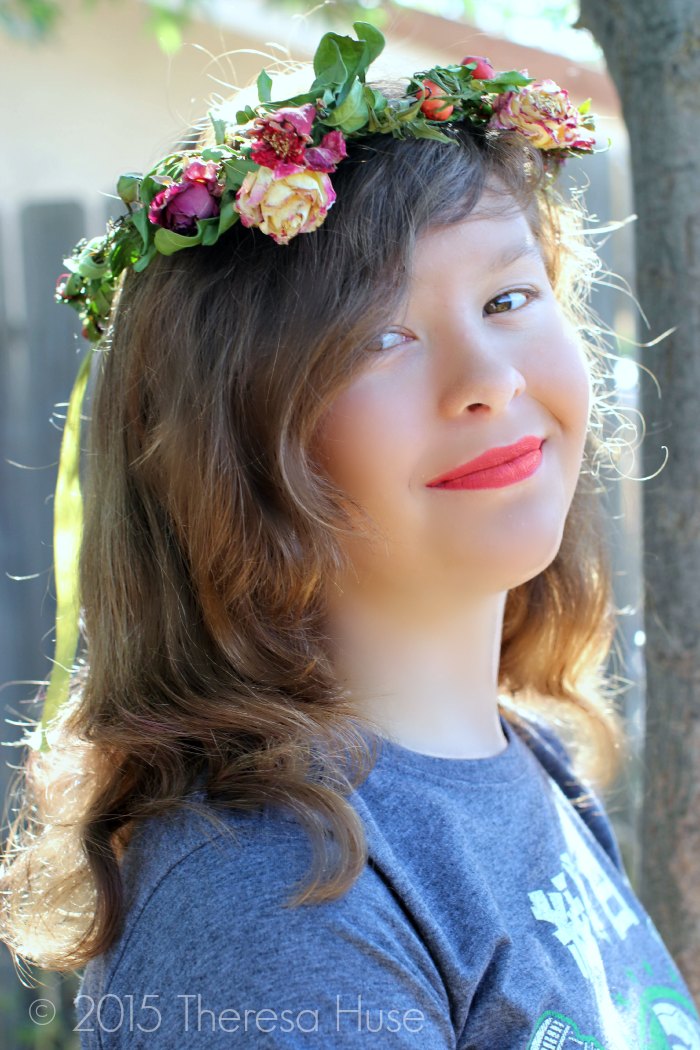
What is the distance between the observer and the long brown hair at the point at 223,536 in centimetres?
131

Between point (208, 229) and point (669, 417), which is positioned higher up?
point (208, 229)

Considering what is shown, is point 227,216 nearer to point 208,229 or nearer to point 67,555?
point 208,229

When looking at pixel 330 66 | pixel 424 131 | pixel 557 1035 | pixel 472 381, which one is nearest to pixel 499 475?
pixel 472 381

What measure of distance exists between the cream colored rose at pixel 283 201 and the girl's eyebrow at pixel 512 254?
24cm

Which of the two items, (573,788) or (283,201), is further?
(573,788)

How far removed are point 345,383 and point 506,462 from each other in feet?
0.80

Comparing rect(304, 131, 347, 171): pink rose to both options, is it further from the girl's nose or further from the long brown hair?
the girl's nose

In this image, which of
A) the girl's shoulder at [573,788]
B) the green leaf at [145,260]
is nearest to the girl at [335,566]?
the green leaf at [145,260]

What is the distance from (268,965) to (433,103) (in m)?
1.09

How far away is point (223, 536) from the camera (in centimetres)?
140

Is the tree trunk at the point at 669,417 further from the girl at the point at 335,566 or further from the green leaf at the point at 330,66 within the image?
the green leaf at the point at 330,66

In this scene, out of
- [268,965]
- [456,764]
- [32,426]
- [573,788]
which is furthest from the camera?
[32,426]

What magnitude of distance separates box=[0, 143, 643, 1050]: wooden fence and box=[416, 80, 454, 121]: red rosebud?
1674 mm

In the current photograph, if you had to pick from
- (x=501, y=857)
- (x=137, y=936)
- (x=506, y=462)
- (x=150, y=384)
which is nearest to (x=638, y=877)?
(x=501, y=857)
